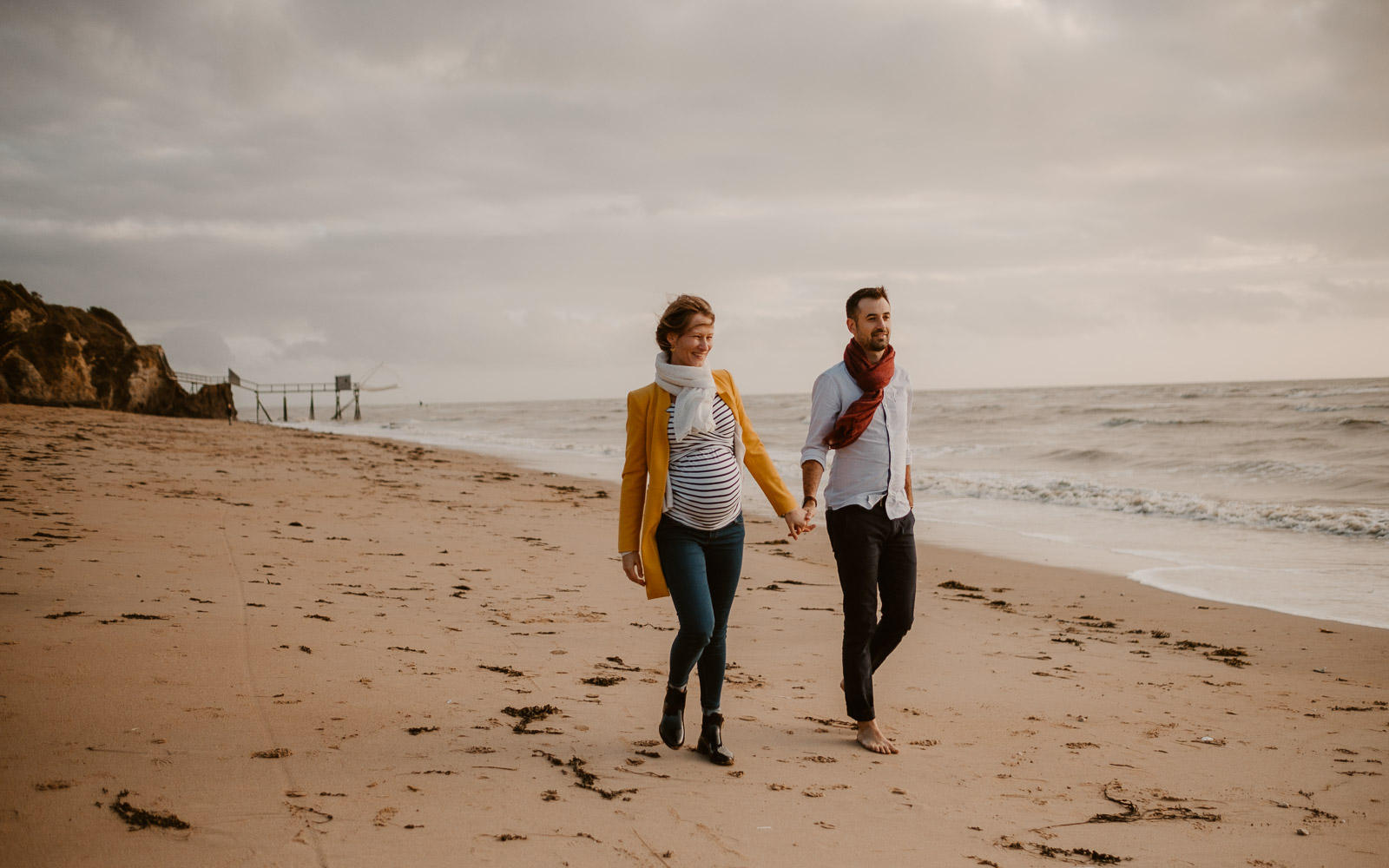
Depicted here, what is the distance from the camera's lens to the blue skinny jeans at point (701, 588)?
11.0 ft

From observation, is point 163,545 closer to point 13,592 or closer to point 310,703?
point 13,592

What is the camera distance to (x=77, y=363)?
2802cm

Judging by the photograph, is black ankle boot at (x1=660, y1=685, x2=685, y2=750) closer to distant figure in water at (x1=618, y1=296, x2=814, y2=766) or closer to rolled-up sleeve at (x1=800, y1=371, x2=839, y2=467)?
distant figure in water at (x1=618, y1=296, x2=814, y2=766)

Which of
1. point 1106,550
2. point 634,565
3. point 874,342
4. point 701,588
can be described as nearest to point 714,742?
point 701,588

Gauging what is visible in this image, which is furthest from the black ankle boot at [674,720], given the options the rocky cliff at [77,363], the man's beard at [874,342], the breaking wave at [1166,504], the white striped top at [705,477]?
the rocky cliff at [77,363]

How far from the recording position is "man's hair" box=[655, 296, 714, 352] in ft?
11.2

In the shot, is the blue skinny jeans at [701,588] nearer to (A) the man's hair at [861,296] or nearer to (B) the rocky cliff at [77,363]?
(A) the man's hair at [861,296]

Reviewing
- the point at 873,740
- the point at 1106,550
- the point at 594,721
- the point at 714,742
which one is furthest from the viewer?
the point at 1106,550

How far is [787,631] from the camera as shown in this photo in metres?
5.90

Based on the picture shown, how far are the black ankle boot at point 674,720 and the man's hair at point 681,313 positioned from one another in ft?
4.59

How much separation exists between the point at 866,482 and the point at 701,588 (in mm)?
839

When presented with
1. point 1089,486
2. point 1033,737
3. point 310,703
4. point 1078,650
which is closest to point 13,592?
point 310,703

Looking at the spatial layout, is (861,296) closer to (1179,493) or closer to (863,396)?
(863,396)

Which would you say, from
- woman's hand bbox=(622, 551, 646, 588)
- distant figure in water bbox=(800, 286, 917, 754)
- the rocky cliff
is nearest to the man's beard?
distant figure in water bbox=(800, 286, 917, 754)
